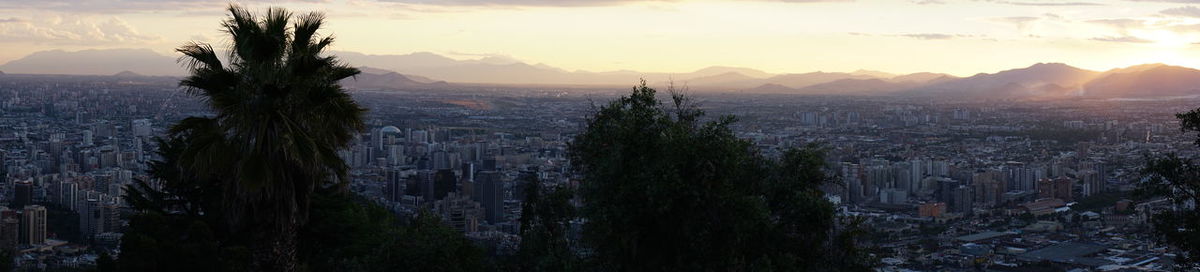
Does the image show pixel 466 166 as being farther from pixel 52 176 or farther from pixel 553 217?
pixel 553 217

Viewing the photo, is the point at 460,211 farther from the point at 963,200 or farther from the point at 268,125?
the point at 268,125

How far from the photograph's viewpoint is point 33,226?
21281mm

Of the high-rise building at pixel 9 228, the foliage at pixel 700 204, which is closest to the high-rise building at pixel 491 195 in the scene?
the high-rise building at pixel 9 228

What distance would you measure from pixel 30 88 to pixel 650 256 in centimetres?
6705

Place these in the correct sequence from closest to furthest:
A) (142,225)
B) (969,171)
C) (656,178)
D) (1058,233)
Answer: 1. (656,178)
2. (142,225)
3. (1058,233)
4. (969,171)

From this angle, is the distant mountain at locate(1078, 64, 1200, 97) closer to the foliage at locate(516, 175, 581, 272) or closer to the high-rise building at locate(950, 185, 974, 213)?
the high-rise building at locate(950, 185, 974, 213)

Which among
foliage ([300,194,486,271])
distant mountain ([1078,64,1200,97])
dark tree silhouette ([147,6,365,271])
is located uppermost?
distant mountain ([1078,64,1200,97])

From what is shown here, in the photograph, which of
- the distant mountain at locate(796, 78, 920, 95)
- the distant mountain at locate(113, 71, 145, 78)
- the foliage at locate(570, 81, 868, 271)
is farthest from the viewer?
the distant mountain at locate(796, 78, 920, 95)

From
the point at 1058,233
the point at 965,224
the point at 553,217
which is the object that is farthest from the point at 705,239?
the point at 965,224

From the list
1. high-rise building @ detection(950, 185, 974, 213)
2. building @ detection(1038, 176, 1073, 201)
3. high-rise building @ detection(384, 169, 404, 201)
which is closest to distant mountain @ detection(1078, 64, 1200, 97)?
building @ detection(1038, 176, 1073, 201)

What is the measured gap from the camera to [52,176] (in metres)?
30.6

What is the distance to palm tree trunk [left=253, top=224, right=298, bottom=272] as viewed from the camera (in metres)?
6.63

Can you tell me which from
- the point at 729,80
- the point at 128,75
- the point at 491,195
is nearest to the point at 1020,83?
the point at 729,80

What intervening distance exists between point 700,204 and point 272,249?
267cm
